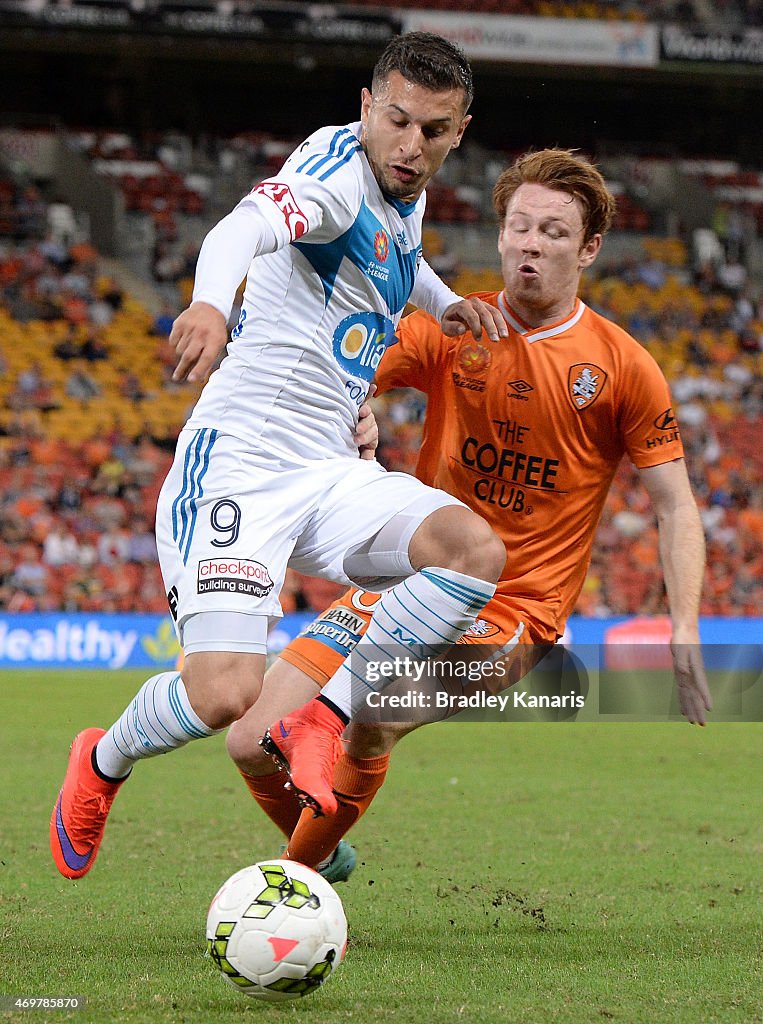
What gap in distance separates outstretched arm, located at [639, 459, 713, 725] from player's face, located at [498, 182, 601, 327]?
0.82 metres

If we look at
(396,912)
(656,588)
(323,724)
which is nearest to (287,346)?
(323,724)

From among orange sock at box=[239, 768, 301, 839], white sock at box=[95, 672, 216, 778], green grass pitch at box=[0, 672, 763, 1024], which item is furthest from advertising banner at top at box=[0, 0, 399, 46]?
white sock at box=[95, 672, 216, 778]

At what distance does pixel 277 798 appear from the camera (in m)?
5.07

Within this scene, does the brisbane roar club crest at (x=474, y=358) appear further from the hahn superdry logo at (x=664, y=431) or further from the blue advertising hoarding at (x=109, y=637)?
the blue advertising hoarding at (x=109, y=637)

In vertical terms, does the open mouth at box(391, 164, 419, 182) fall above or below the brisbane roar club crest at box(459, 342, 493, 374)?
above

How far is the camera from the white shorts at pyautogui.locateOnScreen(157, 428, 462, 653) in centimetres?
423

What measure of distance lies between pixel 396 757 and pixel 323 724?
6495 mm

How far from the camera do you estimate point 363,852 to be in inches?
253

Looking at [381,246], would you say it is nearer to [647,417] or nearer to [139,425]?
[647,417]

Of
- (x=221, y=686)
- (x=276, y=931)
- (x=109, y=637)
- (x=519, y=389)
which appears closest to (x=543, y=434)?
(x=519, y=389)

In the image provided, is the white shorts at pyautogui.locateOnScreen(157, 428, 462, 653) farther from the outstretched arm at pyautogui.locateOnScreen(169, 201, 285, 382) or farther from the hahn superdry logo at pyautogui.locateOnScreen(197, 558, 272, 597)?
the outstretched arm at pyautogui.locateOnScreen(169, 201, 285, 382)

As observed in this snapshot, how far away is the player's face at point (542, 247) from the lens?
5113 mm

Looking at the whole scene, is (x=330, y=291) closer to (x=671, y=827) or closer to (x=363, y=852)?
(x=363, y=852)

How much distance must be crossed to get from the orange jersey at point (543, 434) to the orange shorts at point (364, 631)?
0.08 m
